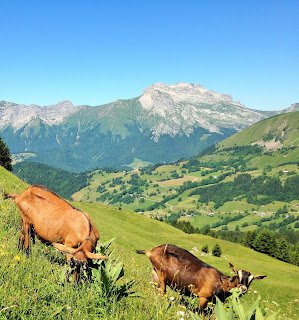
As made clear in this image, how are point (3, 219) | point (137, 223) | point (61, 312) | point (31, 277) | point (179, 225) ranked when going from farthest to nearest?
1. point (179, 225)
2. point (137, 223)
3. point (3, 219)
4. point (31, 277)
5. point (61, 312)

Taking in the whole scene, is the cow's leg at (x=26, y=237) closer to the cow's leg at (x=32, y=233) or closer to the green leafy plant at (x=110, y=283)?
the cow's leg at (x=32, y=233)

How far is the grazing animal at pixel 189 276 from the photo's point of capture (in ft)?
35.8

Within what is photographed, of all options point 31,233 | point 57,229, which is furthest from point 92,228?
point 31,233

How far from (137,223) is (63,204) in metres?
64.1

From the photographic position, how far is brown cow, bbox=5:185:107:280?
7.67 m

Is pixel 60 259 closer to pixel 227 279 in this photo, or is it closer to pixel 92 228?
pixel 92 228

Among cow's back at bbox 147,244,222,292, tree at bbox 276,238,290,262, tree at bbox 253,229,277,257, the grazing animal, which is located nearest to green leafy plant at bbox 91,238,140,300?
the grazing animal

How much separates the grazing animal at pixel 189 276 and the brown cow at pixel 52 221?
4237 mm

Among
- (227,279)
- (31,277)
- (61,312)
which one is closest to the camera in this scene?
(61,312)

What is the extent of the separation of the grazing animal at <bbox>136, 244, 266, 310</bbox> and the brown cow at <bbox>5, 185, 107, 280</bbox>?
4.24 metres

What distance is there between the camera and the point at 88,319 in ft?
15.4

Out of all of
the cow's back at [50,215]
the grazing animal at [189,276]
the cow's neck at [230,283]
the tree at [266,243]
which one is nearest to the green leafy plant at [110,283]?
the cow's back at [50,215]

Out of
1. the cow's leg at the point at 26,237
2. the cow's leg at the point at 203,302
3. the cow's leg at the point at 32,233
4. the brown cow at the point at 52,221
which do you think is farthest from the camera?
the cow's leg at the point at 203,302

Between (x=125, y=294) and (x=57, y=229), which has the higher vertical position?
(x=57, y=229)
